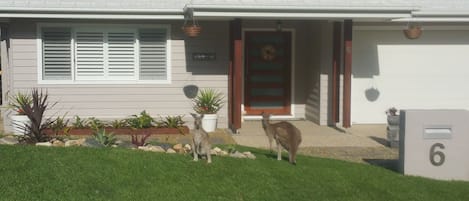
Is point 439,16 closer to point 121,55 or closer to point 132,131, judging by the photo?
point 121,55

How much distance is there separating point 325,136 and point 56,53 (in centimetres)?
609

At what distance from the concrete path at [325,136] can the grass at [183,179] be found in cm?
287

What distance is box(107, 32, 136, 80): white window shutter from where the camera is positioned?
45.6ft

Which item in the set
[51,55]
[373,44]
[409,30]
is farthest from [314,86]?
[51,55]

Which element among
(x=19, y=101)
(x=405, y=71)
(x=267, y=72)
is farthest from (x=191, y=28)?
(x=405, y=71)

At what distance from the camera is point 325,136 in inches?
504

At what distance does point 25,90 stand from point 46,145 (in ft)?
14.6

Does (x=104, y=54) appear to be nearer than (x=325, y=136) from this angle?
No

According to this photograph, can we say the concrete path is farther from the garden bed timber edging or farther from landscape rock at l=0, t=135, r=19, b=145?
landscape rock at l=0, t=135, r=19, b=145

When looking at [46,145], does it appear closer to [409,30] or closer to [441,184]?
[441,184]

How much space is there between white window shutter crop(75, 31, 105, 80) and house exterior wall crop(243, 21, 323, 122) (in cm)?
356

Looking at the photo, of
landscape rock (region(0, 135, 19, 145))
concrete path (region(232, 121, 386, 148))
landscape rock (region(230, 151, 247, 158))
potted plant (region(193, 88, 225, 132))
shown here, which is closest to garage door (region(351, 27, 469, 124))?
concrete path (region(232, 121, 386, 148))

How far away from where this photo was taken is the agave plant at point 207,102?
13555mm

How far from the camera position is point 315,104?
48.7 feet
